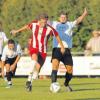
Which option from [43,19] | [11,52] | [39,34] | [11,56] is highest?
[43,19]

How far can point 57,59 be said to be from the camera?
1602cm

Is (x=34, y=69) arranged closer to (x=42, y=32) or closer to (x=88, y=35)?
(x=42, y=32)

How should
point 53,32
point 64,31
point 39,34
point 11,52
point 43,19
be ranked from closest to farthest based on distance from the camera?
1. point 43,19
2. point 53,32
3. point 39,34
4. point 64,31
5. point 11,52

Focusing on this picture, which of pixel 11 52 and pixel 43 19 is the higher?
pixel 43 19

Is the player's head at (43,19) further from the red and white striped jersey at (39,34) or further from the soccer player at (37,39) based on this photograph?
the red and white striped jersey at (39,34)

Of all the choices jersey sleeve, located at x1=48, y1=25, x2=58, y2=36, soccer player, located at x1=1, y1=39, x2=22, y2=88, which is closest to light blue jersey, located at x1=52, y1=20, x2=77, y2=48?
jersey sleeve, located at x1=48, y1=25, x2=58, y2=36

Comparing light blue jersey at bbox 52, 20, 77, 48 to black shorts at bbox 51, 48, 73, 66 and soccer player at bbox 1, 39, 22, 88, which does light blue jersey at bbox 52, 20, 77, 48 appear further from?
soccer player at bbox 1, 39, 22, 88

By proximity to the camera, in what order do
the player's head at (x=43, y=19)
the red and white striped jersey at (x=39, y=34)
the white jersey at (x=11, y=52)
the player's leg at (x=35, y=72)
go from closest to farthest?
1. the player's head at (x=43, y=19)
2. the player's leg at (x=35, y=72)
3. the red and white striped jersey at (x=39, y=34)
4. the white jersey at (x=11, y=52)

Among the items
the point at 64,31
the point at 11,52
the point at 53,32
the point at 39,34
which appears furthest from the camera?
the point at 11,52

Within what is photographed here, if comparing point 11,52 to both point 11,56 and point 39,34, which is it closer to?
point 11,56

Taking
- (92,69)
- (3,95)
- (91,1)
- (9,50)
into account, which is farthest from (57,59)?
(91,1)

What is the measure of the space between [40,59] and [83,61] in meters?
9.59

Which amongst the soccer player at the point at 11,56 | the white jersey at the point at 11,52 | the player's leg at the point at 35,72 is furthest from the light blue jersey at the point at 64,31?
the white jersey at the point at 11,52

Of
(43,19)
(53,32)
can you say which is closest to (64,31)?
(53,32)
